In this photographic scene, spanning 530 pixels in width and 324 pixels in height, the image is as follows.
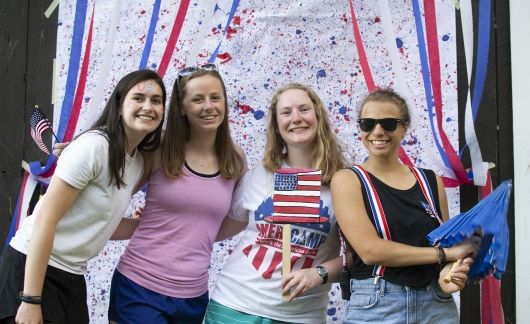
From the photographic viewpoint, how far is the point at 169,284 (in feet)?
9.00

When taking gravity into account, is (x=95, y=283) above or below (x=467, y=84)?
below

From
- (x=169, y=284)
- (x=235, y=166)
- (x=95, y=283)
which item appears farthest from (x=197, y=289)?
(x=95, y=283)

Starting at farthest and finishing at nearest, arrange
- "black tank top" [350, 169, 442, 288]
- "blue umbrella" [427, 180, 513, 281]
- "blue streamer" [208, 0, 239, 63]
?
1. "blue streamer" [208, 0, 239, 63]
2. "black tank top" [350, 169, 442, 288]
3. "blue umbrella" [427, 180, 513, 281]

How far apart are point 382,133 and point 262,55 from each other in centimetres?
129

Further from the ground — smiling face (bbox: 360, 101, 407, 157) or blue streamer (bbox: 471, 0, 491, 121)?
blue streamer (bbox: 471, 0, 491, 121)

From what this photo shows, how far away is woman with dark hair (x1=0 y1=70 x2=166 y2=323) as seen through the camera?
7.82 ft

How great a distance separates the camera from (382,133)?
99.4 inches

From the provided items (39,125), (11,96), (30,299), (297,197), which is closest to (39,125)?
(39,125)

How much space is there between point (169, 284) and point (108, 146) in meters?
0.67

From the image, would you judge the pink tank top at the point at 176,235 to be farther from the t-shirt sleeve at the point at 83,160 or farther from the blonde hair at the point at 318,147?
the t-shirt sleeve at the point at 83,160

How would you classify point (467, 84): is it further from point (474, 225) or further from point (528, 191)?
point (474, 225)

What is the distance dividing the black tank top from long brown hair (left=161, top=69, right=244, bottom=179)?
79 centimetres

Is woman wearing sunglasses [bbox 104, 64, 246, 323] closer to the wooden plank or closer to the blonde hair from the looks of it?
the blonde hair

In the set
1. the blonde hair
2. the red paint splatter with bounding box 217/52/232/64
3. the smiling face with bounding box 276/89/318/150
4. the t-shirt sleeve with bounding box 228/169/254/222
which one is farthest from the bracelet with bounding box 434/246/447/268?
the red paint splatter with bounding box 217/52/232/64
